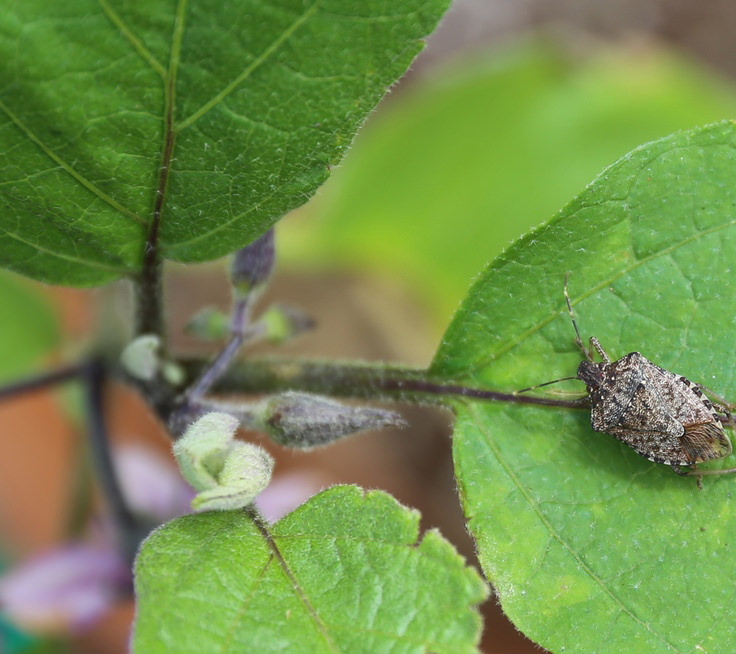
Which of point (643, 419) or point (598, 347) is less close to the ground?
point (598, 347)

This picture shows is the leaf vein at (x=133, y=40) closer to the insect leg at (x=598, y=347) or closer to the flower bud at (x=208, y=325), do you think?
the flower bud at (x=208, y=325)

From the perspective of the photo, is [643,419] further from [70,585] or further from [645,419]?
[70,585]

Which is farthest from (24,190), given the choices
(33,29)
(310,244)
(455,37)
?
(455,37)

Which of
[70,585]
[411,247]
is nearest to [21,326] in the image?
[70,585]

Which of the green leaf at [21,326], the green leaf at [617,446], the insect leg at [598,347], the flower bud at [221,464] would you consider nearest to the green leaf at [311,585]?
the flower bud at [221,464]

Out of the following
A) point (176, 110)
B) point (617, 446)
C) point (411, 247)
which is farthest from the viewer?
point (411, 247)

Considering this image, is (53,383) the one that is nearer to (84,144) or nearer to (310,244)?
(84,144)
